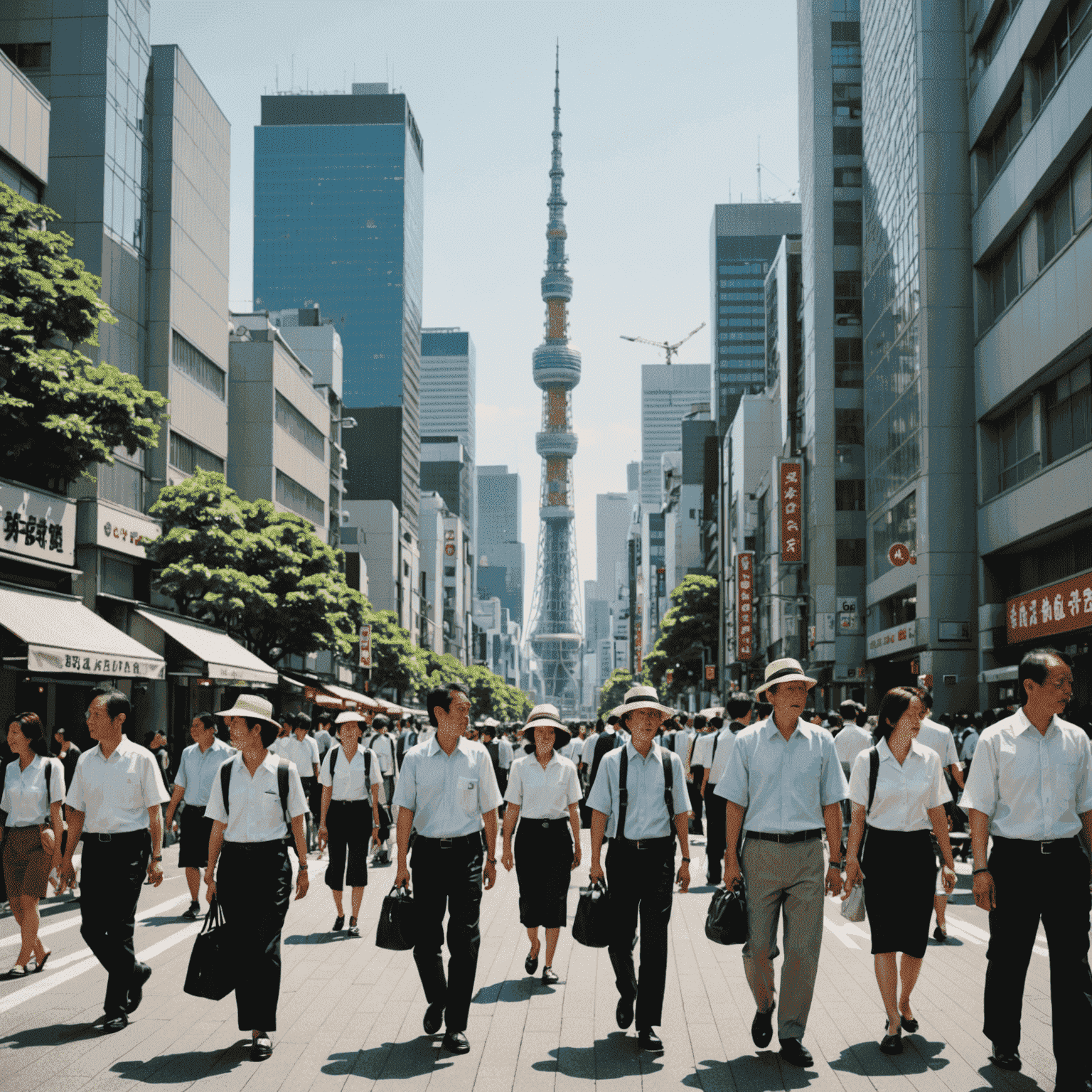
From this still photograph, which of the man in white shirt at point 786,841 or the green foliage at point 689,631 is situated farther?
the green foliage at point 689,631

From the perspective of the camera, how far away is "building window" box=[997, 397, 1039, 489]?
3109 cm

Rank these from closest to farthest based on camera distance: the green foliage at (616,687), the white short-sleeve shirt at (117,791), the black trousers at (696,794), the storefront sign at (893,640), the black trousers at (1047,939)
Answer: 1. the black trousers at (1047,939)
2. the white short-sleeve shirt at (117,791)
3. the black trousers at (696,794)
4. the storefront sign at (893,640)
5. the green foliage at (616,687)

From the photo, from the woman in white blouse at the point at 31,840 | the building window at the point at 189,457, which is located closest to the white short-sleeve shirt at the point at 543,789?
the woman in white blouse at the point at 31,840

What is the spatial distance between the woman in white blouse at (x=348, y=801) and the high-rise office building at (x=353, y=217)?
168 meters

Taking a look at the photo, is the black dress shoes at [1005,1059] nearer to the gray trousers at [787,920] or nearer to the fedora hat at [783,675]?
the gray trousers at [787,920]

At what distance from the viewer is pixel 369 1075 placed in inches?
257

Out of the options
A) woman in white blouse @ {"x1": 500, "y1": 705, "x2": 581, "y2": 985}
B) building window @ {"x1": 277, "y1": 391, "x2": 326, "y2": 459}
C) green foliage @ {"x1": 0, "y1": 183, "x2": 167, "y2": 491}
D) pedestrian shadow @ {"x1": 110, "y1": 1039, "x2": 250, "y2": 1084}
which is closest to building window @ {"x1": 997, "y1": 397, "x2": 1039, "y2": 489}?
green foliage @ {"x1": 0, "y1": 183, "x2": 167, "y2": 491}

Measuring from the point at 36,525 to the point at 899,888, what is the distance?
68.6ft

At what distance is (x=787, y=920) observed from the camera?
6.83 m

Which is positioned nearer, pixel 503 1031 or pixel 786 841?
pixel 786 841

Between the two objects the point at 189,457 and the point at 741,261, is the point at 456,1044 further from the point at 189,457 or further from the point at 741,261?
the point at 741,261

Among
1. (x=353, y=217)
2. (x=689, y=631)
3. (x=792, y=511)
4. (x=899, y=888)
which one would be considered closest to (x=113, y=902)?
(x=899, y=888)

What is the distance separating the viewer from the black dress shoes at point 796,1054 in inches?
260

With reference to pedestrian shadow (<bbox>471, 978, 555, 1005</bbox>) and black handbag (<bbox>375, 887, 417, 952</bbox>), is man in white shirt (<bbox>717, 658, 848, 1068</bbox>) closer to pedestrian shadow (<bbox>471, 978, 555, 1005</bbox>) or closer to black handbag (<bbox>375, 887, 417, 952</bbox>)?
black handbag (<bbox>375, 887, 417, 952</bbox>)
